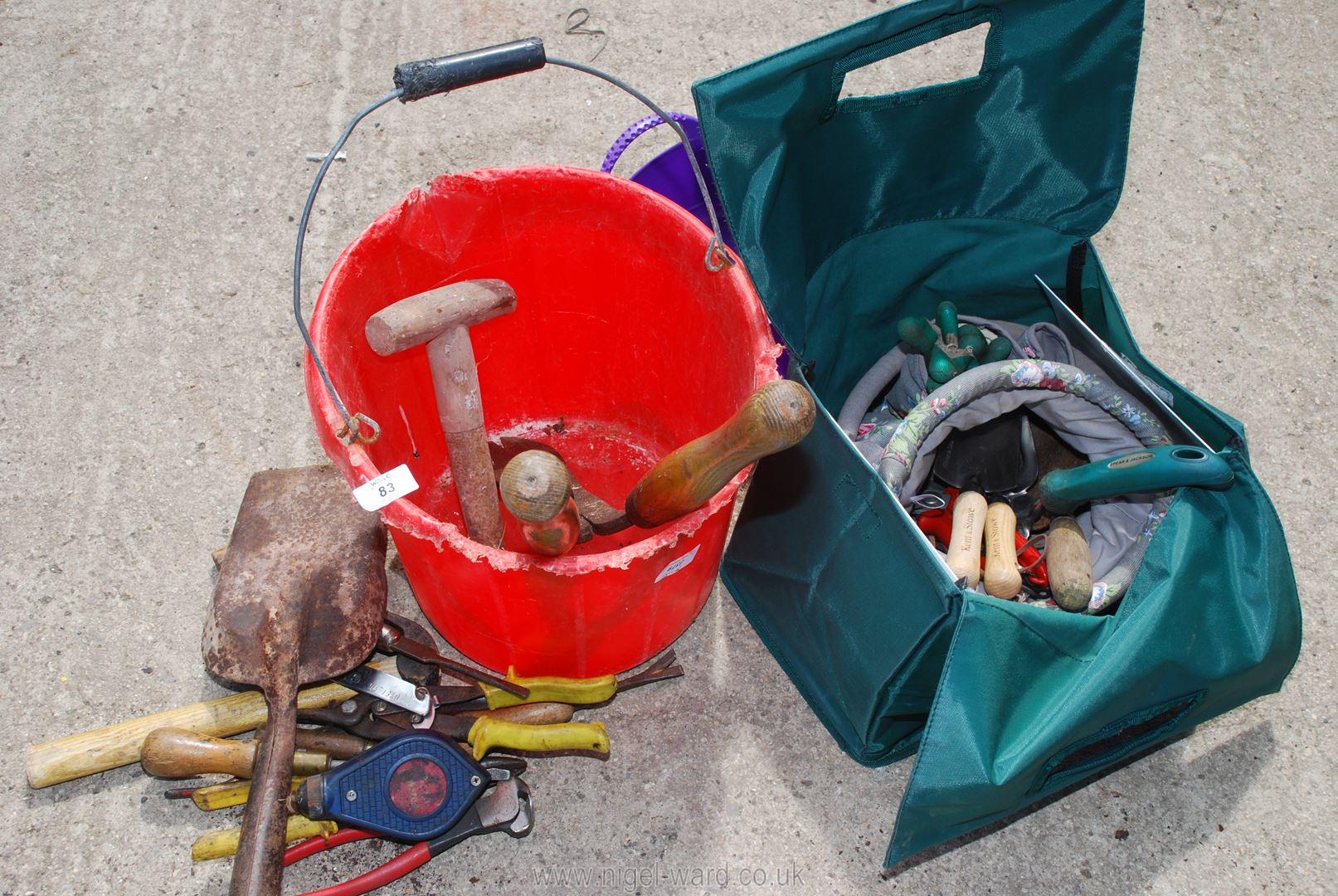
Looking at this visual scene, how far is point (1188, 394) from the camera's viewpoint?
1.30 m

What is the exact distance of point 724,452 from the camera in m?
1.05

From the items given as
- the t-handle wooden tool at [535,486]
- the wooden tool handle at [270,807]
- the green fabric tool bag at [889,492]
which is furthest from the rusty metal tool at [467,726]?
the t-handle wooden tool at [535,486]

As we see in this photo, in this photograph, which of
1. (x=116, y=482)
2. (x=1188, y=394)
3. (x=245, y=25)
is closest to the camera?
(x=1188, y=394)

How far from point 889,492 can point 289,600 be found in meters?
0.79

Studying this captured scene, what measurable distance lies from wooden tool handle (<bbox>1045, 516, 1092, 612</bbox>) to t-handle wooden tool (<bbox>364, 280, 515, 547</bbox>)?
72 centimetres

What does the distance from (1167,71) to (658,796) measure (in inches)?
78.0

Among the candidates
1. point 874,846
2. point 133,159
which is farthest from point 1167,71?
point 133,159

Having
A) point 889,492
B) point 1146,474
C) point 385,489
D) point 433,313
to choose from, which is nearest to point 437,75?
point 433,313

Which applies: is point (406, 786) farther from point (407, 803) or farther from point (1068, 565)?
point (1068, 565)

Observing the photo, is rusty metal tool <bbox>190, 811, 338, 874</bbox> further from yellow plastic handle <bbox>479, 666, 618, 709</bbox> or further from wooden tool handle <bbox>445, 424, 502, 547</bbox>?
wooden tool handle <bbox>445, 424, 502, 547</bbox>

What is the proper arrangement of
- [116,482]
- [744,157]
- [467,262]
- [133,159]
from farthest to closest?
[133,159] < [116,482] < [467,262] < [744,157]

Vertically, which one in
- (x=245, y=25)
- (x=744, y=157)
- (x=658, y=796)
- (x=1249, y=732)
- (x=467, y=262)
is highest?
(x=245, y=25)

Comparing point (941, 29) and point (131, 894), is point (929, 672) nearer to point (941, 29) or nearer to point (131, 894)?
point (941, 29)

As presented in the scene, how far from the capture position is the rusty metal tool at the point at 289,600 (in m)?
1.29
